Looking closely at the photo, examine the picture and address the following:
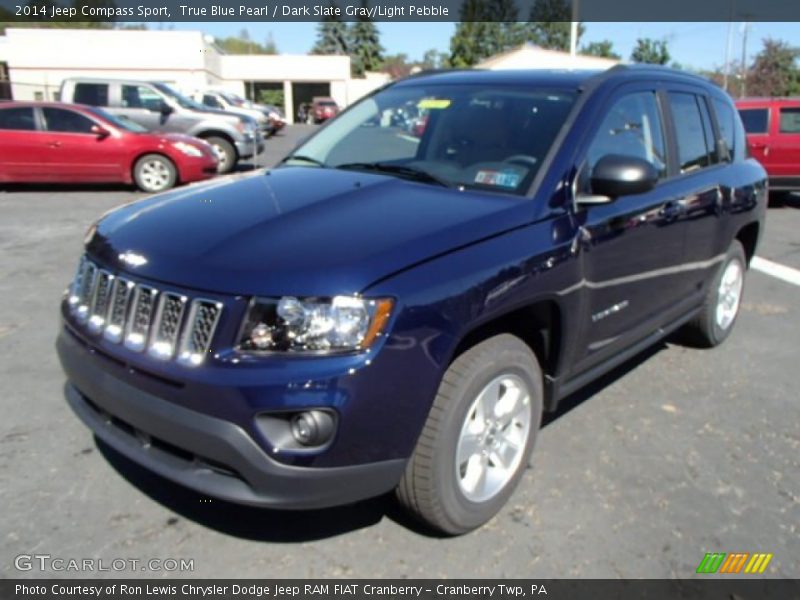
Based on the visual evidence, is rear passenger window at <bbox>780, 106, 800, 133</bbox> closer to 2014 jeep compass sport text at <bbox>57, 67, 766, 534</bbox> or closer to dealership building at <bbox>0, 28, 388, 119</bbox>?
2014 jeep compass sport text at <bbox>57, 67, 766, 534</bbox>

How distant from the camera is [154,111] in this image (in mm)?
14742

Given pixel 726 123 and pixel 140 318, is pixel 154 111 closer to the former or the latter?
pixel 726 123

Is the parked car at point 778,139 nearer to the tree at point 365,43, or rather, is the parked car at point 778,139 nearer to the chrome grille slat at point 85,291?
the chrome grille slat at point 85,291

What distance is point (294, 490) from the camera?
2312mm

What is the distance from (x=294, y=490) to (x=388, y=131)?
225cm

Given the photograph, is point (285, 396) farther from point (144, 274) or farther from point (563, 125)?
point (563, 125)

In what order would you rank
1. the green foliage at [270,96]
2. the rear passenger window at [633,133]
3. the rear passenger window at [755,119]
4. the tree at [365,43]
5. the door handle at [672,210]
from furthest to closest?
the tree at [365,43] → the green foliage at [270,96] → the rear passenger window at [755,119] → the door handle at [672,210] → the rear passenger window at [633,133]

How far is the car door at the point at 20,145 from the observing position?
1158 cm

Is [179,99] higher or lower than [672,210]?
higher

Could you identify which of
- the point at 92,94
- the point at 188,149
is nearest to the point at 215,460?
the point at 188,149

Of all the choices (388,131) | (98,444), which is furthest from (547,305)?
(98,444)

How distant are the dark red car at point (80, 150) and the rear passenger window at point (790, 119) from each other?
1026 centimetres

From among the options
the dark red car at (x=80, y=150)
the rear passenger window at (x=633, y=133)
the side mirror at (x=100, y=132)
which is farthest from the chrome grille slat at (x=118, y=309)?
the side mirror at (x=100, y=132)

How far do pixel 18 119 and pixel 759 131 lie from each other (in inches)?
510
